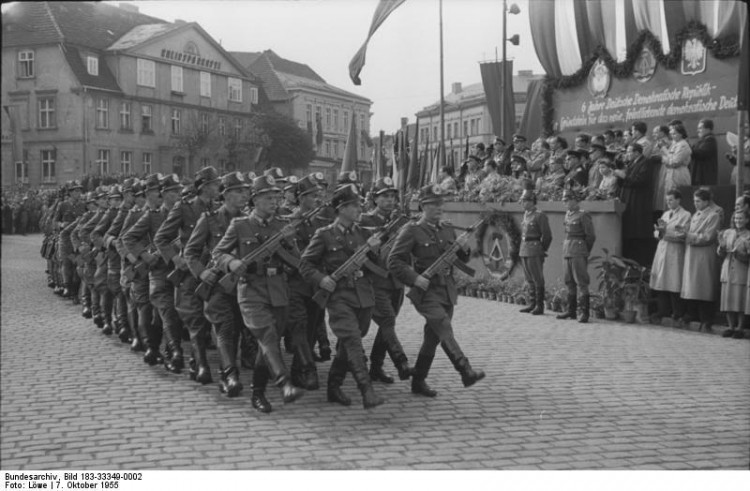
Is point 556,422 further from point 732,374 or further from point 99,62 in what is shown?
point 99,62

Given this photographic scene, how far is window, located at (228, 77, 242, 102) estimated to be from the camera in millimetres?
9184

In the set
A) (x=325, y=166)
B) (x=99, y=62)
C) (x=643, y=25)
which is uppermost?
(x=643, y=25)

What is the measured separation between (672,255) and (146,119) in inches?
287

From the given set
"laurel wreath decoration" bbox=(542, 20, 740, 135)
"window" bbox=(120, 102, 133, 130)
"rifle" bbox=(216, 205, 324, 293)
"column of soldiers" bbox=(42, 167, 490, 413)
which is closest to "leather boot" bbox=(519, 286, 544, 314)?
"column of soldiers" bbox=(42, 167, 490, 413)

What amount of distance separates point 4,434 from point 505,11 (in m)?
5.79

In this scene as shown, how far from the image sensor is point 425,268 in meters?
7.36

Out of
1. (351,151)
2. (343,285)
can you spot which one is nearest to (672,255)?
(351,151)

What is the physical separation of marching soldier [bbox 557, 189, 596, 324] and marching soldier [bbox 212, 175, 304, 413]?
246 inches

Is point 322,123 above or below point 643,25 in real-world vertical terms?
below

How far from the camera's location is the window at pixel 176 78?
9.58 meters

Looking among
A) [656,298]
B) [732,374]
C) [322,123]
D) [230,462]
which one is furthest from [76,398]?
[656,298]

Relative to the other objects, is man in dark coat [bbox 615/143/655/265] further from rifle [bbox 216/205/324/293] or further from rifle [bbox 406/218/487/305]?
rifle [bbox 216/205/324/293]

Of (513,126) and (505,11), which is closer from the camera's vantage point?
(505,11)

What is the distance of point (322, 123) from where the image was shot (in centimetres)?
1105
